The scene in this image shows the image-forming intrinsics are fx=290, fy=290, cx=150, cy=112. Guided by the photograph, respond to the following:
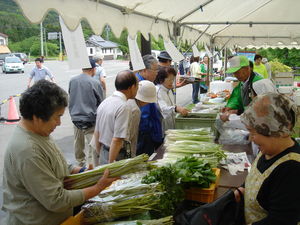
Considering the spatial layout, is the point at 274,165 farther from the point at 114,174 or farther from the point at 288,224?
the point at 114,174

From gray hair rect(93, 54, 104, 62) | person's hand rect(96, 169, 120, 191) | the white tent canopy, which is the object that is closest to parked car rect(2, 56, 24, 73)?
the white tent canopy

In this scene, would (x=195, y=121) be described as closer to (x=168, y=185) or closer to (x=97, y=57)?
(x=168, y=185)

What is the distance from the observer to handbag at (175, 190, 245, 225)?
5.57 feet

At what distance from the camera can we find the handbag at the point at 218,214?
170 cm

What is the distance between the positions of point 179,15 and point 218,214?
4796 millimetres

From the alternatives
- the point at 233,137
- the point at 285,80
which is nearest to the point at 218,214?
the point at 233,137

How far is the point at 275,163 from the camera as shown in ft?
5.06

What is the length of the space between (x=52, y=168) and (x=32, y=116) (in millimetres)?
332

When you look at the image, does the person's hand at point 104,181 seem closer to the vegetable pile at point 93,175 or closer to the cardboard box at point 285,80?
the vegetable pile at point 93,175

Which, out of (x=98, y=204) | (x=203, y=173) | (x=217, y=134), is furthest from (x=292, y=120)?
(x=217, y=134)

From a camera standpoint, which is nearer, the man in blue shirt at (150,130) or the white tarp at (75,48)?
the white tarp at (75,48)

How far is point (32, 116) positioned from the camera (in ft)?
5.46

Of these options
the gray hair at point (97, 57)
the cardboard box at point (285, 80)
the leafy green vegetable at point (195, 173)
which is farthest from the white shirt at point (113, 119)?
the gray hair at point (97, 57)

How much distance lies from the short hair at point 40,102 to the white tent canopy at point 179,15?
1.88ft
